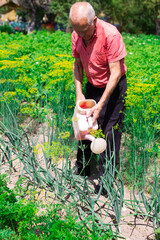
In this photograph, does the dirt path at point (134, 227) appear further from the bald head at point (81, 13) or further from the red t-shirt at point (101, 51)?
the bald head at point (81, 13)

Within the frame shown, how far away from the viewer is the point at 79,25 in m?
2.07

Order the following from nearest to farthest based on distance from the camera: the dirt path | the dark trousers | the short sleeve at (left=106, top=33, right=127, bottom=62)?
the dirt path, the short sleeve at (left=106, top=33, right=127, bottom=62), the dark trousers

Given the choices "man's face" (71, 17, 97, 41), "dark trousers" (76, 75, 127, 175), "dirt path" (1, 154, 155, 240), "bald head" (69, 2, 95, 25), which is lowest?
"dirt path" (1, 154, 155, 240)

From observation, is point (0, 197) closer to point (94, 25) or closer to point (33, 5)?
point (94, 25)

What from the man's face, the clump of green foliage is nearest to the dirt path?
the clump of green foliage

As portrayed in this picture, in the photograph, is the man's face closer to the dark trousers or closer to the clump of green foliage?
the dark trousers

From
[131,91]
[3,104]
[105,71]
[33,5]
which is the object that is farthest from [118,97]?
[33,5]

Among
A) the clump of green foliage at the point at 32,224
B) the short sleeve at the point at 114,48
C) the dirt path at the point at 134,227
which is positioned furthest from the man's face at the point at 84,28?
the dirt path at the point at 134,227

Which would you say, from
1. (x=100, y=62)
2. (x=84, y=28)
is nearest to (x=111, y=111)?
(x=100, y=62)

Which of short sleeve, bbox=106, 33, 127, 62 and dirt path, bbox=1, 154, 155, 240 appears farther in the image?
short sleeve, bbox=106, 33, 127, 62

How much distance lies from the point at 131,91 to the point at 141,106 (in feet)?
0.64

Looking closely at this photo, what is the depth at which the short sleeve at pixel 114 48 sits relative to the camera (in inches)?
85.7

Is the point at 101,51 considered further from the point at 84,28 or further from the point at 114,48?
the point at 84,28

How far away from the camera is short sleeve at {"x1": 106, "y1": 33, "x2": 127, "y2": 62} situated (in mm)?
2178
